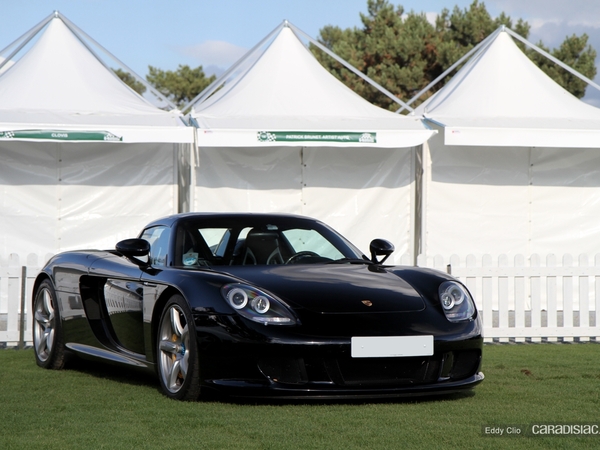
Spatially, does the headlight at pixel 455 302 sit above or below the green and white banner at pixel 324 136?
below

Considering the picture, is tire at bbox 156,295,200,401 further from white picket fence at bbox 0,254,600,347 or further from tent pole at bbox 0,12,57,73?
tent pole at bbox 0,12,57,73

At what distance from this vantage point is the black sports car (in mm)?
5203

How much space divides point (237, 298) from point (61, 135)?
24.0 feet

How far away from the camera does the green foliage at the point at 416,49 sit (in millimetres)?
37594

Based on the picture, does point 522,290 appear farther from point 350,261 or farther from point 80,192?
point 80,192

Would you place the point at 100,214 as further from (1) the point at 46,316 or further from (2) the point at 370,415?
(2) the point at 370,415

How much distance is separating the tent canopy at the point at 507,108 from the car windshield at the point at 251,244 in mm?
6312

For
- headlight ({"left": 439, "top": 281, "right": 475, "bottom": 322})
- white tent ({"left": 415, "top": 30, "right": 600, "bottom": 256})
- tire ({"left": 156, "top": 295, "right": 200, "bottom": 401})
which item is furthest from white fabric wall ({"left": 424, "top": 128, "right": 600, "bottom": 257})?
tire ({"left": 156, "top": 295, "right": 200, "bottom": 401})

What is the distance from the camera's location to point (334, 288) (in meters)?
5.60

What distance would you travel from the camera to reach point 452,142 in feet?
41.5

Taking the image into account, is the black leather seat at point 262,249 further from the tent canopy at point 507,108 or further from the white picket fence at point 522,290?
the tent canopy at point 507,108

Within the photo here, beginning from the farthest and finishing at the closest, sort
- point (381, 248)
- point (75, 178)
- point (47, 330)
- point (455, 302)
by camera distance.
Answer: point (75, 178), point (47, 330), point (381, 248), point (455, 302)

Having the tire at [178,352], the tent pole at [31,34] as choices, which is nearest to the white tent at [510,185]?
the tent pole at [31,34]

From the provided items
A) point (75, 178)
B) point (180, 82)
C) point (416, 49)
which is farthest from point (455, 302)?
point (180, 82)
